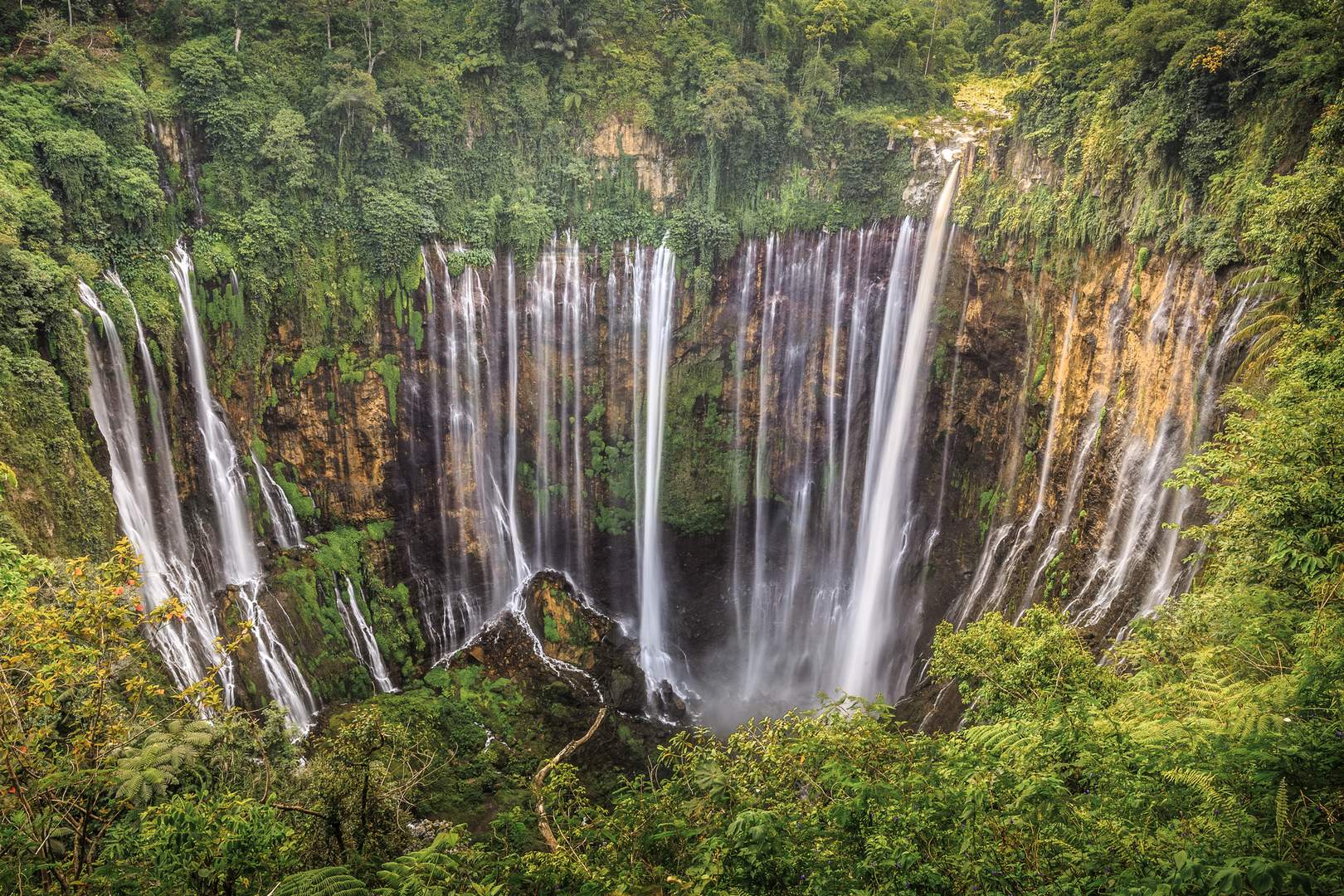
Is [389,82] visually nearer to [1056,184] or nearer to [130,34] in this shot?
[130,34]

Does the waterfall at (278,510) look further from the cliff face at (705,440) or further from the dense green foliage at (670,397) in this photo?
the dense green foliage at (670,397)

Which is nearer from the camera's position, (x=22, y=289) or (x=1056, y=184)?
(x=22, y=289)

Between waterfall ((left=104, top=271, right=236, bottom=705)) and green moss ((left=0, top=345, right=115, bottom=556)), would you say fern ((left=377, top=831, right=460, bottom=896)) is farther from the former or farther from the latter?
waterfall ((left=104, top=271, right=236, bottom=705))

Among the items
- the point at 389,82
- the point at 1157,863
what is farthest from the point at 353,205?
the point at 1157,863

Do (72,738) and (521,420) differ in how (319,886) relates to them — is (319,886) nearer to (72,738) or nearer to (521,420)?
(72,738)

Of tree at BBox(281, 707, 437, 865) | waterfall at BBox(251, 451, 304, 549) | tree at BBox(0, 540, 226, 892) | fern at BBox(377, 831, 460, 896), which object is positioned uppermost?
tree at BBox(0, 540, 226, 892)

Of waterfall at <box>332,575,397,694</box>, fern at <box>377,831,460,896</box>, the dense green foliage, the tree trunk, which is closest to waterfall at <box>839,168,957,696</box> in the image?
the dense green foliage

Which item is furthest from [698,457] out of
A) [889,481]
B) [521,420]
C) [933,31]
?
[933,31]
